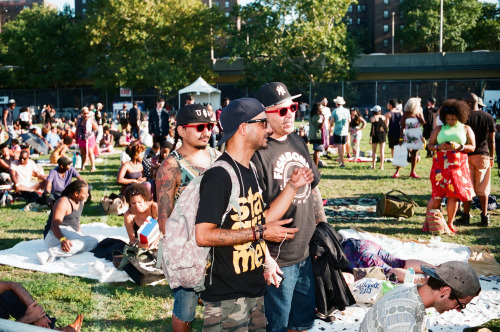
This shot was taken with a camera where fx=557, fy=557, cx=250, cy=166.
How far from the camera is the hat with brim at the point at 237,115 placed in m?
3.12

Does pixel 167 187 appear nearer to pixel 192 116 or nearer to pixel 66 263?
pixel 192 116

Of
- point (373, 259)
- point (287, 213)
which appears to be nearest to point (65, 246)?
point (373, 259)

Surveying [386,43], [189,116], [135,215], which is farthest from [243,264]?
[386,43]

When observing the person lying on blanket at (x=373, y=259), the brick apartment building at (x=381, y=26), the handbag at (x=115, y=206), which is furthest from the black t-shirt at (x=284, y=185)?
the brick apartment building at (x=381, y=26)

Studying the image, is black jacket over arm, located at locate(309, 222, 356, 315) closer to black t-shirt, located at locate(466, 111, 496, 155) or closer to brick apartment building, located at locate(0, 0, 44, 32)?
black t-shirt, located at locate(466, 111, 496, 155)

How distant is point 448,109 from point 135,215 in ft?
14.9

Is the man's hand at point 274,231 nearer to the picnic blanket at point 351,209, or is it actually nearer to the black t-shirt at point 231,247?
the black t-shirt at point 231,247

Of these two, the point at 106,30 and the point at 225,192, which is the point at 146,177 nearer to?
the point at 225,192

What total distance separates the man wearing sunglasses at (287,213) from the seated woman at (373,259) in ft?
7.79

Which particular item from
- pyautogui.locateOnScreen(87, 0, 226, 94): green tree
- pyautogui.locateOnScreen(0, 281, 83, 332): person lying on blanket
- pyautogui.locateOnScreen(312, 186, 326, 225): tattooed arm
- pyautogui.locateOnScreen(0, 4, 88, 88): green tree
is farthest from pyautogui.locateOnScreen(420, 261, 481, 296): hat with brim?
pyautogui.locateOnScreen(0, 4, 88, 88): green tree

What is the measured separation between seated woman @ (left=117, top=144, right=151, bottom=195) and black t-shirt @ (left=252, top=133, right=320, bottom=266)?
698 centimetres

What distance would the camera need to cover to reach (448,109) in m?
7.82

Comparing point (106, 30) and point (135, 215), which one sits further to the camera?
point (106, 30)

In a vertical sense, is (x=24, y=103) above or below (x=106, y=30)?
below
